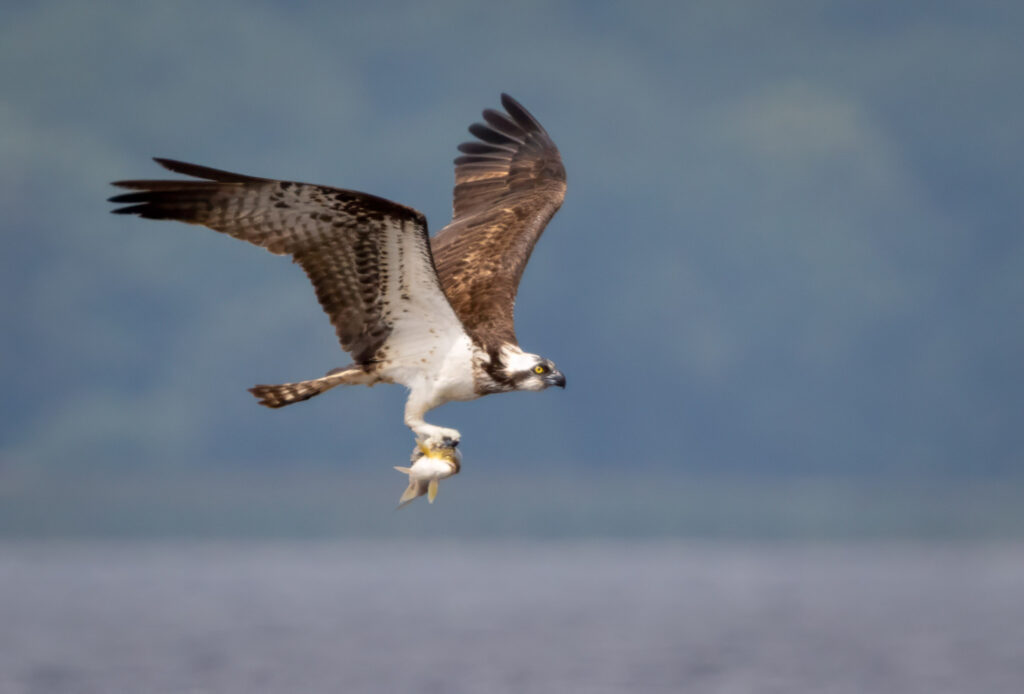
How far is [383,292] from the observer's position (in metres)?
9.16

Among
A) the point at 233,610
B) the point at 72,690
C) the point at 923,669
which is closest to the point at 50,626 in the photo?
the point at 233,610

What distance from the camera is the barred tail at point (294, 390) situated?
923 cm

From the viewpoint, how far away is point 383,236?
28.9 feet

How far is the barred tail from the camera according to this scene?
923cm

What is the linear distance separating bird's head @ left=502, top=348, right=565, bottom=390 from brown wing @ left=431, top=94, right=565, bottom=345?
0.27m

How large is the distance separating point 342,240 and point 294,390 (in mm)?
1139

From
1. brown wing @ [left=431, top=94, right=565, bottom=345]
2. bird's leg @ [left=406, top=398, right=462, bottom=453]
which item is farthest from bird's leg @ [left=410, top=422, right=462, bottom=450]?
brown wing @ [left=431, top=94, right=565, bottom=345]

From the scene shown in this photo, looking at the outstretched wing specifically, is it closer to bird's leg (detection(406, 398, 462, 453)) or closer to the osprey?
the osprey

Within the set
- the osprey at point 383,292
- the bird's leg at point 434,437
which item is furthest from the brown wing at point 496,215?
the bird's leg at point 434,437

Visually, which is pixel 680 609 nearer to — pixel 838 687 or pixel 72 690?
pixel 838 687

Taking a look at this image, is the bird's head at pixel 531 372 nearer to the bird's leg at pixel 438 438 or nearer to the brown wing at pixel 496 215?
the brown wing at pixel 496 215

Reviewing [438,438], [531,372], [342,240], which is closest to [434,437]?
[438,438]

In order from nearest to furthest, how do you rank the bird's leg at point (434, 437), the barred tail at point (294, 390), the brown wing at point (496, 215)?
1. the bird's leg at point (434, 437)
2. the barred tail at point (294, 390)
3. the brown wing at point (496, 215)

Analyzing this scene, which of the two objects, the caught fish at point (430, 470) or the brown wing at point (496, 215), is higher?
the brown wing at point (496, 215)
